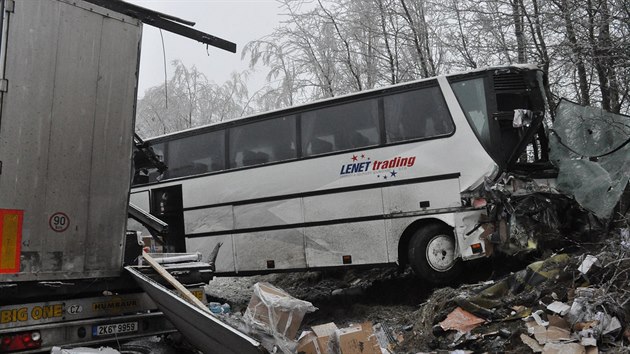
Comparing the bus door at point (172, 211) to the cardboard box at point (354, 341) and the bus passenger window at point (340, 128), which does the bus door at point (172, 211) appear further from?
the cardboard box at point (354, 341)

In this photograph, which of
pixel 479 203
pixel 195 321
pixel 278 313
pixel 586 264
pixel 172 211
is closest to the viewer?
pixel 195 321

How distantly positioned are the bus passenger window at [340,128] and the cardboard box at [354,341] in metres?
4.10

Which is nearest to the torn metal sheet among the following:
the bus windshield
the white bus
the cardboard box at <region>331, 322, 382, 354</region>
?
the cardboard box at <region>331, 322, 382, 354</region>

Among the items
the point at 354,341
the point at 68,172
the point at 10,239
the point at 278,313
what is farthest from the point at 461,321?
the point at 10,239

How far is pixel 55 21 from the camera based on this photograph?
4.35m

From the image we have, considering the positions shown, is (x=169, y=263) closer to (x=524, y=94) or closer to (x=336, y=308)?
(x=336, y=308)

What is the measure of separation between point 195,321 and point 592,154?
581 centimetres

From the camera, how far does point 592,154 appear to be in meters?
7.40

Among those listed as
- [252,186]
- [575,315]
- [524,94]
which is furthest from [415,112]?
[575,315]

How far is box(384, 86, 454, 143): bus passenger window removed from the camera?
7.91 metres

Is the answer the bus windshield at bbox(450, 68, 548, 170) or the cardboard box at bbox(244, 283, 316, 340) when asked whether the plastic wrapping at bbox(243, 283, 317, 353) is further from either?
the bus windshield at bbox(450, 68, 548, 170)

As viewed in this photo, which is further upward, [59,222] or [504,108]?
[504,108]

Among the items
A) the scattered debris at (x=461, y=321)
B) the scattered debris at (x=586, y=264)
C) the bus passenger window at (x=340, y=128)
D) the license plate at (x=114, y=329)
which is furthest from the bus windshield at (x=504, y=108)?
the license plate at (x=114, y=329)

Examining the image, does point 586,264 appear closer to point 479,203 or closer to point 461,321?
point 461,321
